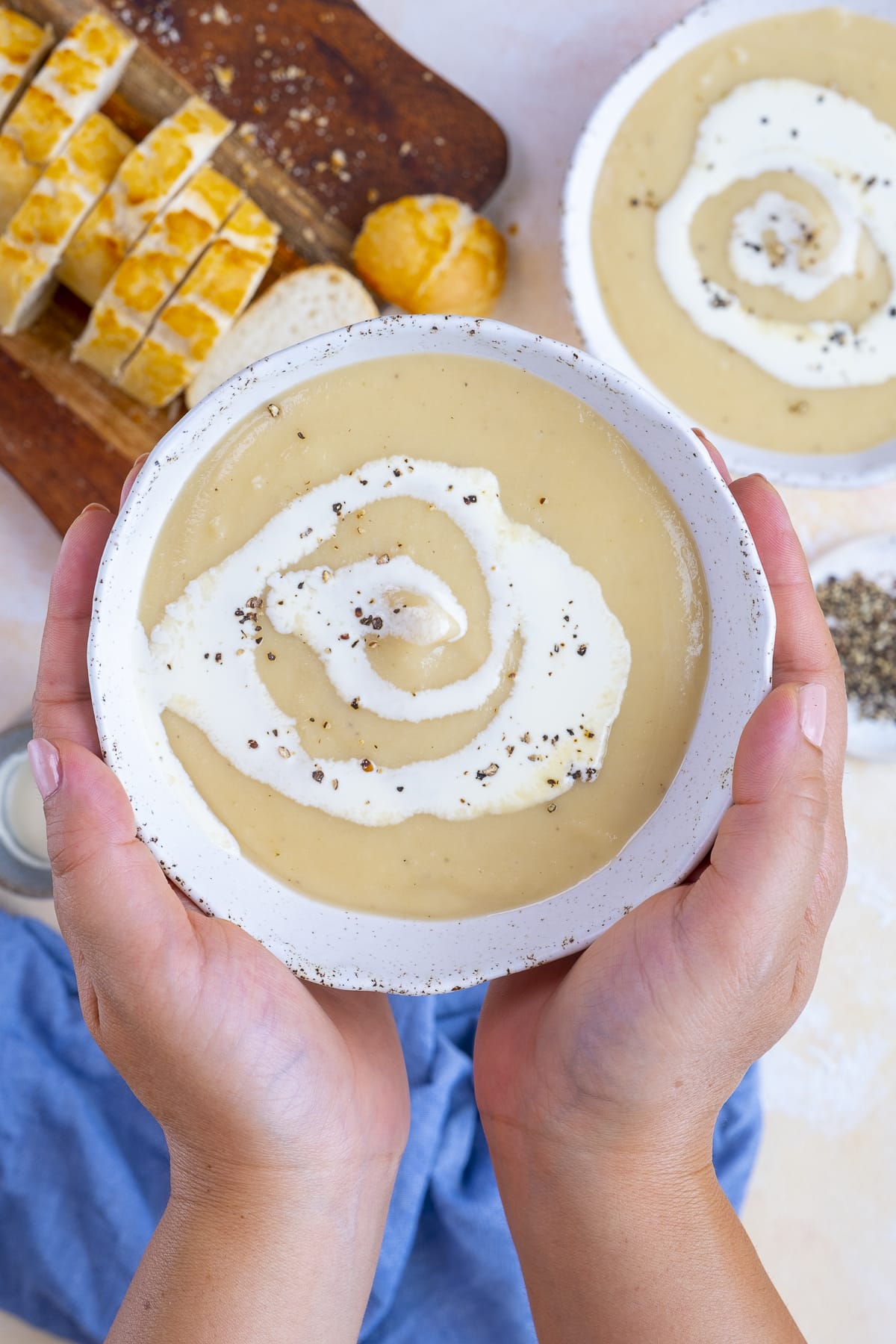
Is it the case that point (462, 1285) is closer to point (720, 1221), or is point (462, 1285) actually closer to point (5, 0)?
point (720, 1221)

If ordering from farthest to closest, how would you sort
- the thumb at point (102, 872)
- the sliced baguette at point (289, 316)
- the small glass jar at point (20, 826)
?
the small glass jar at point (20, 826), the sliced baguette at point (289, 316), the thumb at point (102, 872)

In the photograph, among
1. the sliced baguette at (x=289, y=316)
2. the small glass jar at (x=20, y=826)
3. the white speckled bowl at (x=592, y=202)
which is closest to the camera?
the white speckled bowl at (x=592, y=202)

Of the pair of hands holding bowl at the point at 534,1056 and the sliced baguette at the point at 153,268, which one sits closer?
the pair of hands holding bowl at the point at 534,1056

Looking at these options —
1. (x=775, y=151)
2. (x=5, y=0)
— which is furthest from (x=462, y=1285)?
(x=5, y=0)

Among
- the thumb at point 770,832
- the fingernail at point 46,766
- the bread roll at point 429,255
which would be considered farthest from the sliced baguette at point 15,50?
the thumb at point 770,832

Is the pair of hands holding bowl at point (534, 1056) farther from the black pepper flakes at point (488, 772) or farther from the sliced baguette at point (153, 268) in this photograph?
the sliced baguette at point (153, 268)

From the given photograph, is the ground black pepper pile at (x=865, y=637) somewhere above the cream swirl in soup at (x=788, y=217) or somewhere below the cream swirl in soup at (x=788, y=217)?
below
